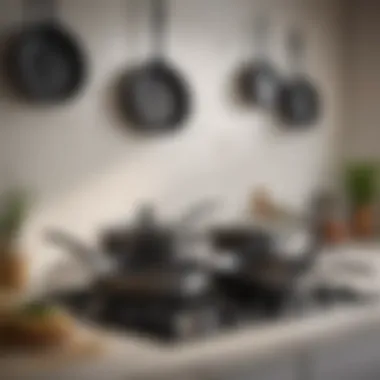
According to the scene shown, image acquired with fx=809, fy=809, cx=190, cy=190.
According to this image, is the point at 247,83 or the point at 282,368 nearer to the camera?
the point at 282,368

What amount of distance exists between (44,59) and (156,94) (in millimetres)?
363

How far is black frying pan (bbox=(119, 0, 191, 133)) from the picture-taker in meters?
2.11

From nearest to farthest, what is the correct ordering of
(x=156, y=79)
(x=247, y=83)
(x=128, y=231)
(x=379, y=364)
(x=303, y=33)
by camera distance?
(x=379, y=364) < (x=128, y=231) < (x=156, y=79) < (x=247, y=83) < (x=303, y=33)

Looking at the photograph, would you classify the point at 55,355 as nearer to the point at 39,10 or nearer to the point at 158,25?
the point at 39,10

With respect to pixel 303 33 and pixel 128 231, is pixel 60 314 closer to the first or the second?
pixel 128 231

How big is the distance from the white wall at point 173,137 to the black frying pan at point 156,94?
0.12 ft

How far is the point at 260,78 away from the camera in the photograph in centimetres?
247

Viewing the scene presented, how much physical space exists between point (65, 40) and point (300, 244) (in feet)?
2.42

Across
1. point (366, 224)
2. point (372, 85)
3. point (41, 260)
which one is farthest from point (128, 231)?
point (372, 85)

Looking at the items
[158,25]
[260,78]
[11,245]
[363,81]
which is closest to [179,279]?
[11,245]

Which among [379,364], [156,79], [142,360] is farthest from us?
[156,79]

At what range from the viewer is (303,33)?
2.65m

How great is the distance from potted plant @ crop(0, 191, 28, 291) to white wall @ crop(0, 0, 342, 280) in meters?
0.07

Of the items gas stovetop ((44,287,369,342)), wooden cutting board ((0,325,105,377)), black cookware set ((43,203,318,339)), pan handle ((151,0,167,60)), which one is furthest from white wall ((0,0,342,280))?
wooden cutting board ((0,325,105,377))
